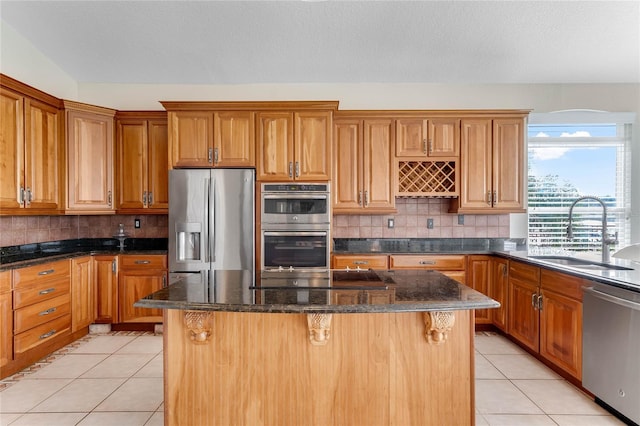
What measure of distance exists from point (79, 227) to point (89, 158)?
3.12 ft

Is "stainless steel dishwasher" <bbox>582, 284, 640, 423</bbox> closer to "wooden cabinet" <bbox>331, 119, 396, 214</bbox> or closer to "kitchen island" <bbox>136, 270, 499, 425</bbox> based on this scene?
"kitchen island" <bbox>136, 270, 499, 425</bbox>

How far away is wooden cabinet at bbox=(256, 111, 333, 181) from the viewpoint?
375cm

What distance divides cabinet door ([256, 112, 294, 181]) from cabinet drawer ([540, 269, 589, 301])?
2457mm

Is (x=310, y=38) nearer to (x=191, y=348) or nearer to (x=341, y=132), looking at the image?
(x=341, y=132)

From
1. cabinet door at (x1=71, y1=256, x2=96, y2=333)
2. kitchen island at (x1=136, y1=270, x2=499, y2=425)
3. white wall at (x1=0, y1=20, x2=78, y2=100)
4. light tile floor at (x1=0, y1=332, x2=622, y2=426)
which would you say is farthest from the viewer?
cabinet door at (x1=71, y1=256, x2=96, y2=333)

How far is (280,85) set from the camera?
4.39 metres

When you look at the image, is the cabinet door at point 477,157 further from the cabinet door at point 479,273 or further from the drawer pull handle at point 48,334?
the drawer pull handle at point 48,334

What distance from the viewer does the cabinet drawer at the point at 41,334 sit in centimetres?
292

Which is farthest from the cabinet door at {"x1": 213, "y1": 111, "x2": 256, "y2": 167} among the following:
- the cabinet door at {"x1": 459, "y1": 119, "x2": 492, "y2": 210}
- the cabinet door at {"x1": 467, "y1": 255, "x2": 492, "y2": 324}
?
the cabinet door at {"x1": 467, "y1": 255, "x2": 492, "y2": 324}

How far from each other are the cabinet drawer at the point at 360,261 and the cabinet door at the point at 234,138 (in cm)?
137

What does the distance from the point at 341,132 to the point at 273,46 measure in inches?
44.2

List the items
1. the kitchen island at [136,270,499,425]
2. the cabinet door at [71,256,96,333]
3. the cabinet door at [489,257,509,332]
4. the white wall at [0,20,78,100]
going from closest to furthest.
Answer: the kitchen island at [136,270,499,425] → the white wall at [0,20,78,100] → the cabinet door at [71,256,96,333] → the cabinet door at [489,257,509,332]

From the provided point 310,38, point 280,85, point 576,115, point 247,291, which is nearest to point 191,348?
point 247,291

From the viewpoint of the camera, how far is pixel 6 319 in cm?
279
